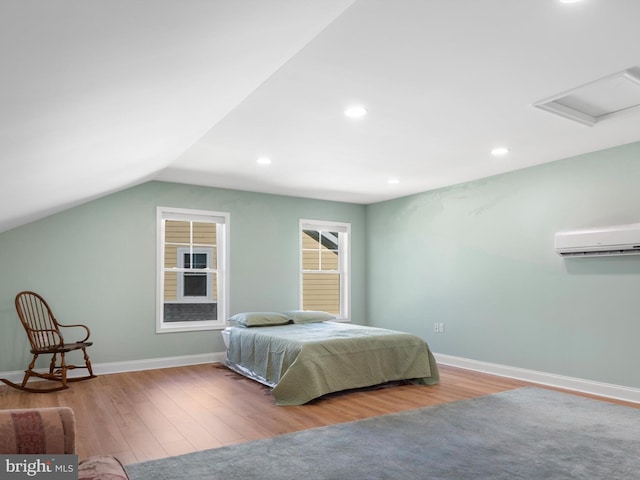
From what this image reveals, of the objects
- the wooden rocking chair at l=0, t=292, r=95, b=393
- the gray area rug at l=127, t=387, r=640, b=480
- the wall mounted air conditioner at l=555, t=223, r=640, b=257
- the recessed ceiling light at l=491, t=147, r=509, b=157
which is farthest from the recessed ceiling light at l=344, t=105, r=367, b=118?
the wooden rocking chair at l=0, t=292, r=95, b=393

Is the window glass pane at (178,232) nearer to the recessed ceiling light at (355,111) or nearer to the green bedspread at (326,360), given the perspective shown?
the green bedspread at (326,360)

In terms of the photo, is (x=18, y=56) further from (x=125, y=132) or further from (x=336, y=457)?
(x=336, y=457)

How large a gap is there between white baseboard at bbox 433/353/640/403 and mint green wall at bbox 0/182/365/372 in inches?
96.1

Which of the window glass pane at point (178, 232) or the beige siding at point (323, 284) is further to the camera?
the beige siding at point (323, 284)

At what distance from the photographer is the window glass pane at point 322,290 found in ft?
24.1

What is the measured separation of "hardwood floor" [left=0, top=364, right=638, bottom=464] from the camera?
311 centimetres

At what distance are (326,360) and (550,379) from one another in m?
2.40

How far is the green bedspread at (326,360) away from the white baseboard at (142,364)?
870mm

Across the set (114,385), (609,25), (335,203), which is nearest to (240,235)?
(335,203)

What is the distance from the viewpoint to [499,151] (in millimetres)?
4418

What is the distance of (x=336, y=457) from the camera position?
2.80 meters

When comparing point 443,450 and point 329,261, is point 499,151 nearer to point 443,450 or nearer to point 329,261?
point 443,450

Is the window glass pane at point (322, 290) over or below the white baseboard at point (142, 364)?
over

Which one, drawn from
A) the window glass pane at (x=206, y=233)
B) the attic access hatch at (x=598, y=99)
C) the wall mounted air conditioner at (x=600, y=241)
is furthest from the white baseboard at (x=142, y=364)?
the attic access hatch at (x=598, y=99)
